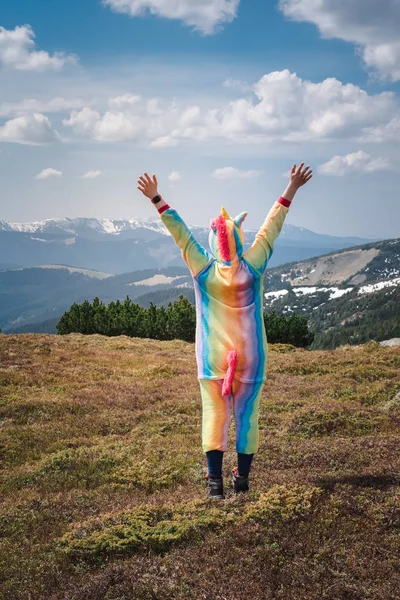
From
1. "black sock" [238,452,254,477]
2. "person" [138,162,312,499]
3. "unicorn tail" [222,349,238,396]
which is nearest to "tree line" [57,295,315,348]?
"black sock" [238,452,254,477]

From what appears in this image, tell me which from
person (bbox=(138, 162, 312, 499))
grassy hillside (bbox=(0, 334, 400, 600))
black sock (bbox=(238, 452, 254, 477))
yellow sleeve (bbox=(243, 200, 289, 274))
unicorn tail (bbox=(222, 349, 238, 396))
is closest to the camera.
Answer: grassy hillside (bbox=(0, 334, 400, 600))

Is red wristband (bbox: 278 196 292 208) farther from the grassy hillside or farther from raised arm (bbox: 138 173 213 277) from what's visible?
the grassy hillside

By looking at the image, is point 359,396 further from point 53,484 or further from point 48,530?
point 48,530

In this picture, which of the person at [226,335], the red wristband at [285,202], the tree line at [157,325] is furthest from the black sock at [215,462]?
the tree line at [157,325]

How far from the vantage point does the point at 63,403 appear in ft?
48.8

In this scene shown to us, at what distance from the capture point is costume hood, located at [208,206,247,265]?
760 centimetres

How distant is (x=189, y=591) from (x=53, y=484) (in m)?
4.61

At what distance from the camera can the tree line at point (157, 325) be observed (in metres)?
65.6

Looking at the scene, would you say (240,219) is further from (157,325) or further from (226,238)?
(157,325)

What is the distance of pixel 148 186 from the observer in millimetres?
7859

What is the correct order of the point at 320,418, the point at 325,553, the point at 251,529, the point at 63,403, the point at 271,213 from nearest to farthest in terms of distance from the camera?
the point at 325,553, the point at 251,529, the point at 271,213, the point at 320,418, the point at 63,403

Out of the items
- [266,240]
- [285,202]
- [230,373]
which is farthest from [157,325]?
[230,373]

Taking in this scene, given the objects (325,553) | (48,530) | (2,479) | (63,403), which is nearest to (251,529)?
(325,553)

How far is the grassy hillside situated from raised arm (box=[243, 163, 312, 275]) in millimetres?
3577
